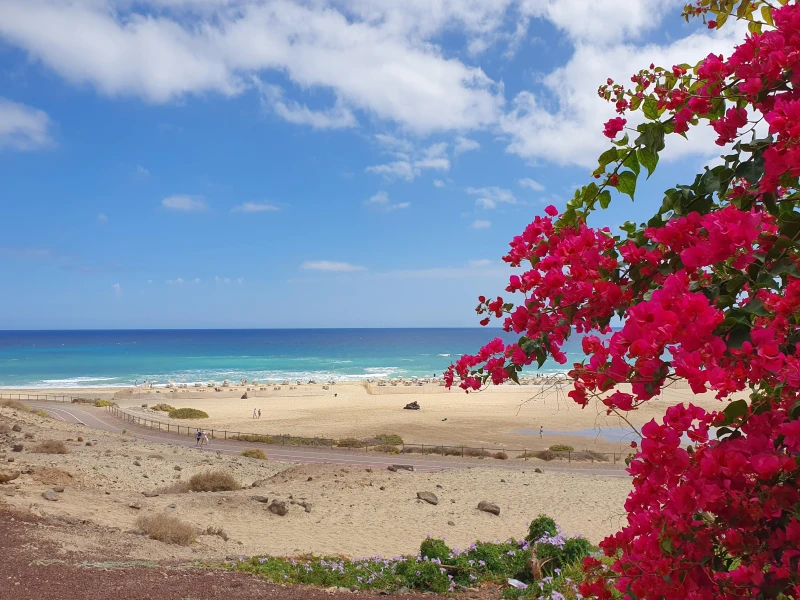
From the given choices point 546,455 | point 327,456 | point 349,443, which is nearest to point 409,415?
point 349,443

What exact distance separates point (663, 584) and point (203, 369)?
9323 cm

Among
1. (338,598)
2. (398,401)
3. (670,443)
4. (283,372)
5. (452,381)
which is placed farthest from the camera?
(283,372)

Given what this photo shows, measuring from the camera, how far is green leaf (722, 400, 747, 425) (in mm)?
1416

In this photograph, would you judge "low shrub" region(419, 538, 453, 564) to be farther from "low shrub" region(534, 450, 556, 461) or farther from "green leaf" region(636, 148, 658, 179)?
"low shrub" region(534, 450, 556, 461)

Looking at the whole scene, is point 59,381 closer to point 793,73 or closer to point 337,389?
point 337,389

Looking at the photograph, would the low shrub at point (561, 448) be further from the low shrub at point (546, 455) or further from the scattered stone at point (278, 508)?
the scattered stone at point (278, 508)

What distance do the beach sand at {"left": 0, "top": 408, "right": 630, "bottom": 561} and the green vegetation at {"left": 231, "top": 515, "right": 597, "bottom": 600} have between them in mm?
2843

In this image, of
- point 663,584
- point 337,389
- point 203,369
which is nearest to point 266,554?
point 663,584

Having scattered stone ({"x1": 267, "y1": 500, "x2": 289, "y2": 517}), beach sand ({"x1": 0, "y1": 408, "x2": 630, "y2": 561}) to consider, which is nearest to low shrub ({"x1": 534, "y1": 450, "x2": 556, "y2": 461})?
beach sand ({"x1": 0, "y1": 408, "x2": 630, "y2": 561})

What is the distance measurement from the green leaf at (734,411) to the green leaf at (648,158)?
1201 mm

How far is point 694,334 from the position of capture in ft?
3.78

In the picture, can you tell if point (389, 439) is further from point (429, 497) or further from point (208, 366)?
point (208, 366)

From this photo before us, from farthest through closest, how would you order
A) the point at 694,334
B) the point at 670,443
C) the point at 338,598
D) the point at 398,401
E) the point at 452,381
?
the point at 398,401 → the point at 338,598 → the point at 452,381 → the point at 670,443 → the point at 694,334

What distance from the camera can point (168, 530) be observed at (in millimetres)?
12008
